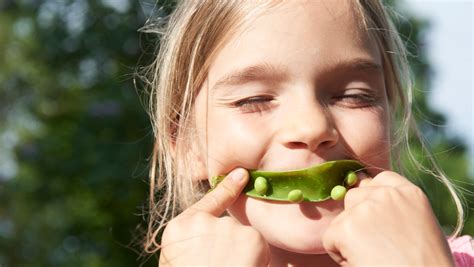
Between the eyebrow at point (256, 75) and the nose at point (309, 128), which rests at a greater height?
the eyebrow at point (256, 75)

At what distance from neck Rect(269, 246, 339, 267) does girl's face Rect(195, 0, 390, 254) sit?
0.15 m

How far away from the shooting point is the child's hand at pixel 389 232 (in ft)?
6.22

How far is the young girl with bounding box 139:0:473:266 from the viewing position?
200cm

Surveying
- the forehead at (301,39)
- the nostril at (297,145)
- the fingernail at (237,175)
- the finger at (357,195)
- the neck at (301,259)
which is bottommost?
the neck at (301,259)

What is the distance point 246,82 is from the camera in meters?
2.28

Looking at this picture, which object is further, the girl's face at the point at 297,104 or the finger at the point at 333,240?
the girl's face at the point at 297,104

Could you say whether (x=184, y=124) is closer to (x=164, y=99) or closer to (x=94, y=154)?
(x=164, y=99)

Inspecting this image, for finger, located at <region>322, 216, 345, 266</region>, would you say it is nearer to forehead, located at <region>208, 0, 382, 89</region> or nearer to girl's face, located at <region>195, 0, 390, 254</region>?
girl's face, located at <region>195, 0, 390, 254</region>

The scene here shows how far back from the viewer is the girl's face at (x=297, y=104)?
2172 millimetres

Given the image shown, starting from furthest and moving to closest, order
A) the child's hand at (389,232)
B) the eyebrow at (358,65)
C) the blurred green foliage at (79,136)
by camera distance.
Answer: the blurred green foliage at (79,136) → the eyebrow at (358,65) → the child's hand at (389,232)

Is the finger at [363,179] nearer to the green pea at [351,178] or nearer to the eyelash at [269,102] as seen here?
the green pea at [351,178]

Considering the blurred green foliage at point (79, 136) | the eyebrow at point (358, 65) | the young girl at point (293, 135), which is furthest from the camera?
the blurred green foliage at point (79, 136)

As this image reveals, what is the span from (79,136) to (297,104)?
21.7 feet

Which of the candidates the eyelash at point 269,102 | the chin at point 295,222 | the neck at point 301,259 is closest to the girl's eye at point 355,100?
the eyelash at point 269,102
